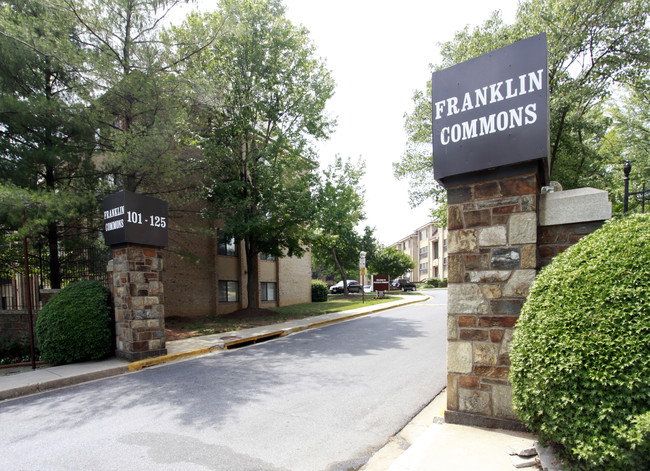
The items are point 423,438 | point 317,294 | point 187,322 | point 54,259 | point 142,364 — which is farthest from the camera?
point 317,294

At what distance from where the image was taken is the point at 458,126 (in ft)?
14.0

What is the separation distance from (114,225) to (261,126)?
10.8m

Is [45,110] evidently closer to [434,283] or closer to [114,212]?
[114,212]

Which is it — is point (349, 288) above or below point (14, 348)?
below

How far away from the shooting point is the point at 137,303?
8.34m

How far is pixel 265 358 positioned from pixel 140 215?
4452mm

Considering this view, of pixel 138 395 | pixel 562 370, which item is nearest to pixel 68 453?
pixel 138 395

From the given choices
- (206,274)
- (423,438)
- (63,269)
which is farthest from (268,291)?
(423,438)

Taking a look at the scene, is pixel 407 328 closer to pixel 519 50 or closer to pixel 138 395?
pixel 138 395

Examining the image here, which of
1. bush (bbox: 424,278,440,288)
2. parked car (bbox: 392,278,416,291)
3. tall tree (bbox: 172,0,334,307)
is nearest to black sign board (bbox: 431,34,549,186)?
tall tree (bbox: 172,0,334,307)

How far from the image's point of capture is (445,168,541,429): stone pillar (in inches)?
152

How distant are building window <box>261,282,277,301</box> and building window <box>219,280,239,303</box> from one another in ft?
8.18

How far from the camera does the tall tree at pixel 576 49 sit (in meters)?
14.3

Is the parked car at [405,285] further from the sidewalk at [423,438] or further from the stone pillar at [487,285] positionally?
the stone pillar at [487,285]
